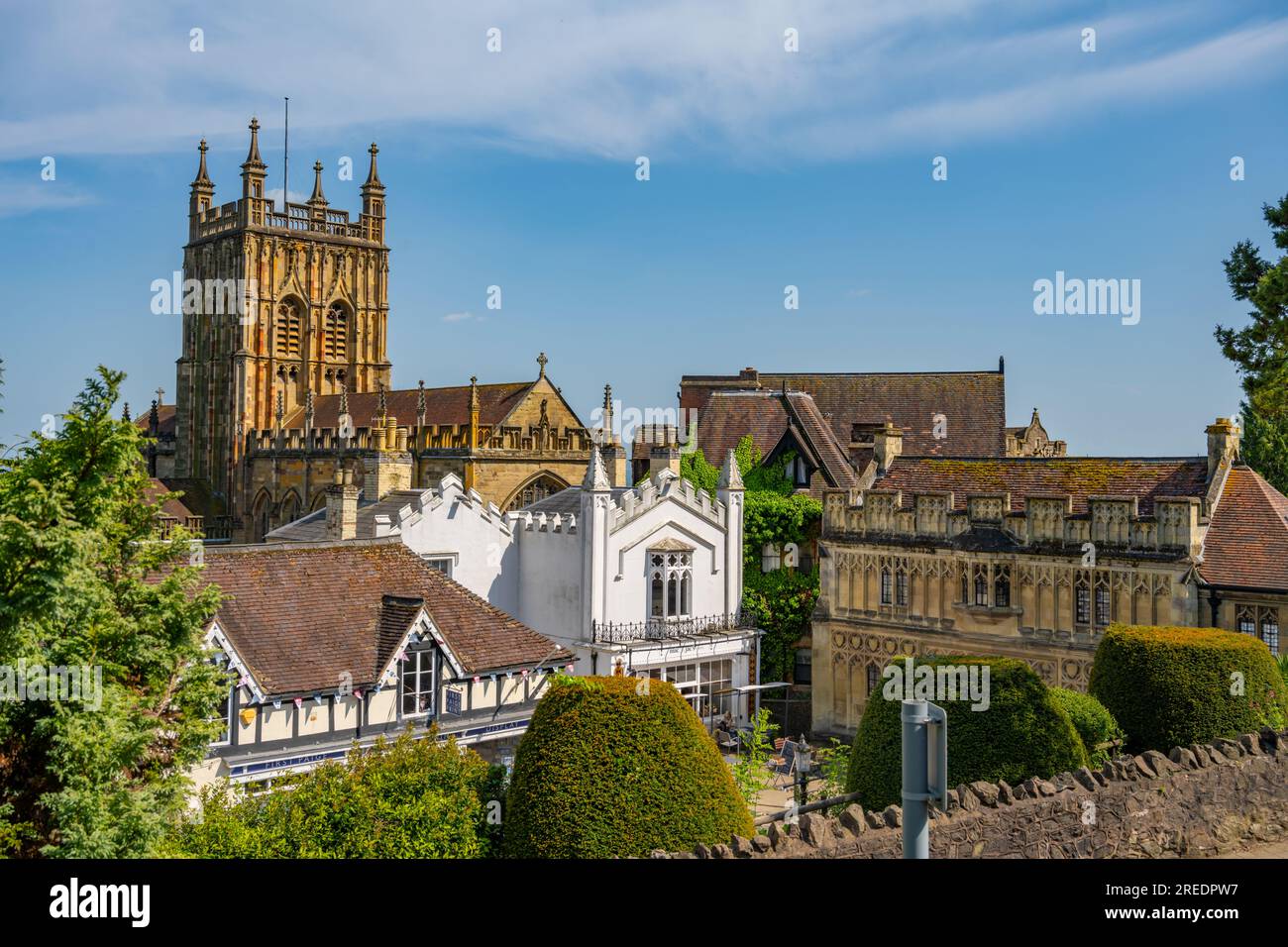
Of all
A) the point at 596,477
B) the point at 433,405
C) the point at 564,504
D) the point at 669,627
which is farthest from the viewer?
the point at 433,405

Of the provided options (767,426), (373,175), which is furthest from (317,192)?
(767,426)

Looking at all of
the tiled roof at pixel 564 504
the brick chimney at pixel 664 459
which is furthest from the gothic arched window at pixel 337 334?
the brick chimney at pixel 664 459

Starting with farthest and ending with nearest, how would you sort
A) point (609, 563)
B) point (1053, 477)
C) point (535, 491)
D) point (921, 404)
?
point (535, 491), point (921, 404), point (609, 563), point (1053, 477)

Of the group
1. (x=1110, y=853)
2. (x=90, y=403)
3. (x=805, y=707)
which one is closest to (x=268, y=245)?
(x=805, y=707)

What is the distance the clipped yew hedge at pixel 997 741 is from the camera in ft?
68.1

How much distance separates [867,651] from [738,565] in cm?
513

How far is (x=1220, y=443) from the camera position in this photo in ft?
107

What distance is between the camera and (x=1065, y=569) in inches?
1319

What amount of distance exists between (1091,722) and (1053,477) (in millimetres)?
14120

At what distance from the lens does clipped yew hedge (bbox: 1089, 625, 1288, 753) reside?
923 inches

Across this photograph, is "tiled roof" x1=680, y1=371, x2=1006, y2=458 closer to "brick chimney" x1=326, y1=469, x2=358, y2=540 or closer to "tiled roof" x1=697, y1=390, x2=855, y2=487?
"tiled roof" x1=697, y1=390, x2=855, y2=487

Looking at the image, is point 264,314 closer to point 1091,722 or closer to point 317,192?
point 317,192

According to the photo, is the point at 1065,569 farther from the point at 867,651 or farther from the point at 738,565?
the point at 738,565
